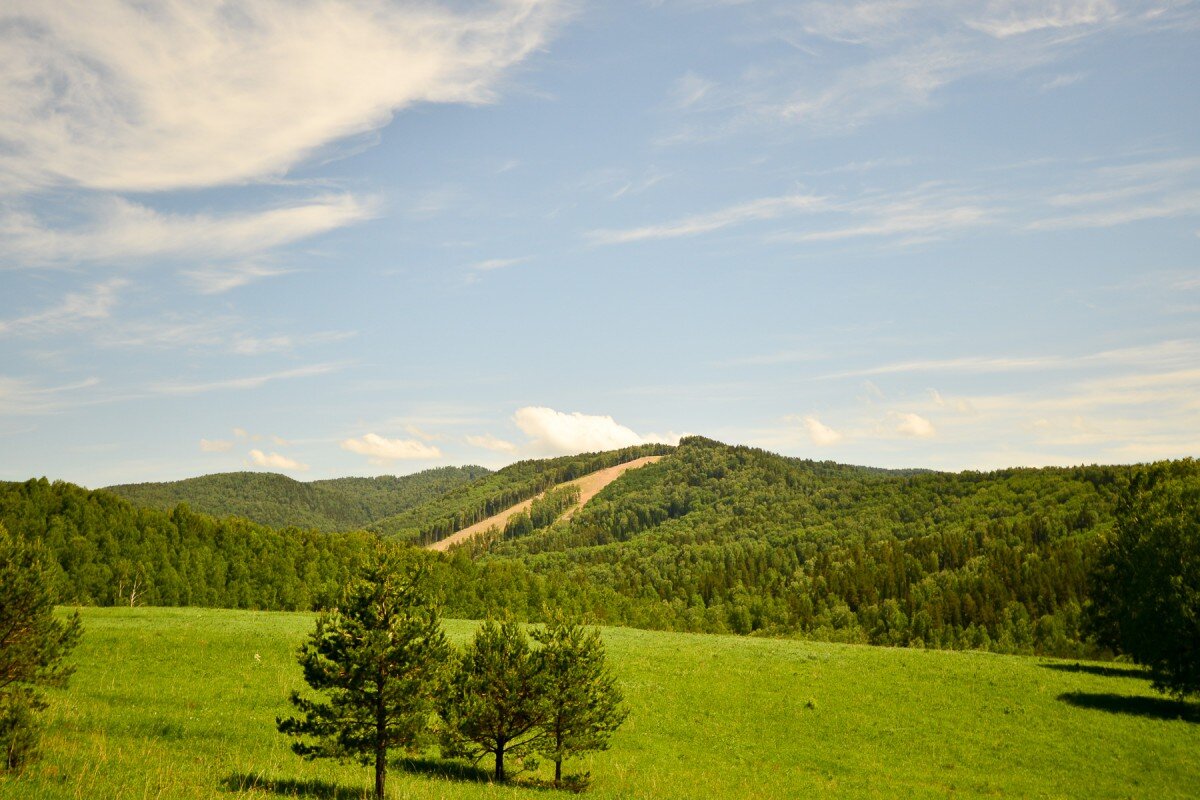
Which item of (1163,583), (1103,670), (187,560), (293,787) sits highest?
(1163,583)

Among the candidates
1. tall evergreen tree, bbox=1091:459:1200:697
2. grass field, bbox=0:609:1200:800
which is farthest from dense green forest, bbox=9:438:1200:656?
grass field, bbox=0:609:1200:800

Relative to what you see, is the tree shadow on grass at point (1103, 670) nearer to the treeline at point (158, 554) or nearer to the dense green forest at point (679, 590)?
the dense green forest at point (679, 590)

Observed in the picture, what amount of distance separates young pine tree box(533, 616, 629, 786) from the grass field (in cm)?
264

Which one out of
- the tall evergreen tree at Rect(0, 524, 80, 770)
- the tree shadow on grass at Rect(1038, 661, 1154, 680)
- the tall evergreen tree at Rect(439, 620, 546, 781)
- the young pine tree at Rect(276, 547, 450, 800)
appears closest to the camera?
the young pine tree at Rect(276, 547, 450, 800)

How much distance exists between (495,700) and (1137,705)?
4282 centimetres

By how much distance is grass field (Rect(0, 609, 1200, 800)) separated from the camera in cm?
2478

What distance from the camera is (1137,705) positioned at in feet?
147

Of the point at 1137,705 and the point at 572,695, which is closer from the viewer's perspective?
the point at 572,695

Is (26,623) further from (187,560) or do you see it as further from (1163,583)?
(187,560)

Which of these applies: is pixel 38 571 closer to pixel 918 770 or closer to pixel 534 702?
pixel 534 702

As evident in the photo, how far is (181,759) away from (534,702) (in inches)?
507

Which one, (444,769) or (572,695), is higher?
(572,695)

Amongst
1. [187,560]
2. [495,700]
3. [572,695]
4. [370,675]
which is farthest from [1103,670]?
[187,560]

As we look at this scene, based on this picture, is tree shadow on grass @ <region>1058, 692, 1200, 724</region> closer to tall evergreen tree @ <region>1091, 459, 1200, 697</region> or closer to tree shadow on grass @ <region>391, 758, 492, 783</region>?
tall evergreen tree @ <region>1091, 459, 1200, 697</region>
